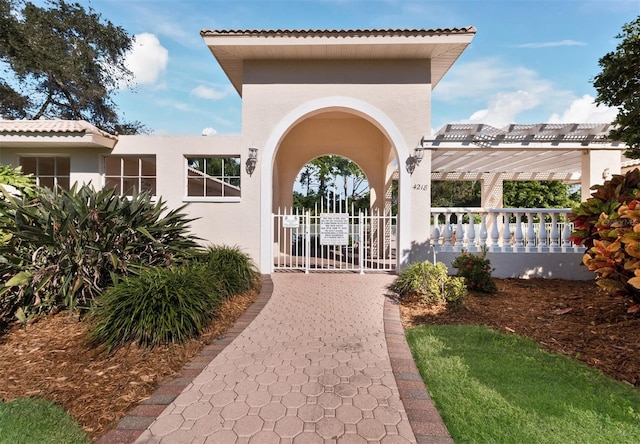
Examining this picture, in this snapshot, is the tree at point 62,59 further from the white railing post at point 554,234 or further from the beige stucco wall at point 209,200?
the white railing post at point 554,234

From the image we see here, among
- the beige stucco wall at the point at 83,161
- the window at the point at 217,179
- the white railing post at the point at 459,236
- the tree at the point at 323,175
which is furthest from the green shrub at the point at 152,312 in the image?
the tree at the point at 323,175

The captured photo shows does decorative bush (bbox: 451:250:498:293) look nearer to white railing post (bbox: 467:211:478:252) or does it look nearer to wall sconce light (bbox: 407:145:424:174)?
white railing post (bbox: 467:211:478:252)

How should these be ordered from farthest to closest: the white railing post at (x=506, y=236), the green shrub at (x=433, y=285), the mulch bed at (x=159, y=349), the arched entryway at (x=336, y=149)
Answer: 1. the arched entryway at (x=336, y=149)
2. the white railing post at (x=506, y=236)
3. the green shrub at (x=433, y=285)
4. the mulch bed at (x=159, y=349)

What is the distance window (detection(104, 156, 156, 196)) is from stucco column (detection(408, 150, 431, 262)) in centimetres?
A: 745

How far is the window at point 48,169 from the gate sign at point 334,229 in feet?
26.9

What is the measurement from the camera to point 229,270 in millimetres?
6438

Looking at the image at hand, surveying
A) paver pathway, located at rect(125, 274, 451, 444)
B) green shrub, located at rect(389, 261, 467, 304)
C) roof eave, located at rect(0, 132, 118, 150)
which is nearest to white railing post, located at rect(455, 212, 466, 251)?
green shrub, located at rect(389, 261, 467, 304)

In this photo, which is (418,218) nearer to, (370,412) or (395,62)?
(395,62)

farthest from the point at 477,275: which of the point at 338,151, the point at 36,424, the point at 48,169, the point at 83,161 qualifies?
the point at 48,169

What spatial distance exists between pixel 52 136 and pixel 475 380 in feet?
35.7

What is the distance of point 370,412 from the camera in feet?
9.09

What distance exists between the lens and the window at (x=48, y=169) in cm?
981

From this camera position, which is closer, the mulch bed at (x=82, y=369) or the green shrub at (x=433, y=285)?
the mulch bed at (x=82, y=369)

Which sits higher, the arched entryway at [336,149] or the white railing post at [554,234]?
A: the arched entryway at [336,149]
